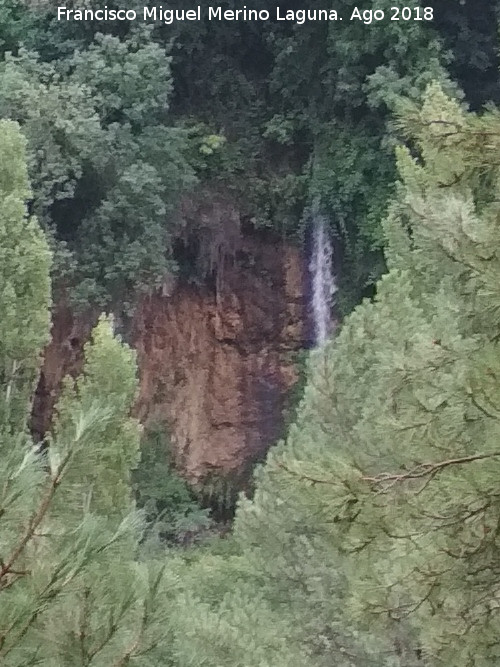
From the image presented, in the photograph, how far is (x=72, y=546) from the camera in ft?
3.78

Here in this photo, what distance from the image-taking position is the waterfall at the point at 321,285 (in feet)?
18.0

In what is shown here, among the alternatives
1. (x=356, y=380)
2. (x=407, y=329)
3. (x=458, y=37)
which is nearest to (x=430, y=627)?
(x=407, y=329)

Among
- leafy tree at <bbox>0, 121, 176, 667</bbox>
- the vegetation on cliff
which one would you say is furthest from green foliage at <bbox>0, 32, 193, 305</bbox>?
leafy tree at <bbox>0, 121, 176, 667</bbox>

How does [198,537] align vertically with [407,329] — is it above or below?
below

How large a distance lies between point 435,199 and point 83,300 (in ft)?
10.9

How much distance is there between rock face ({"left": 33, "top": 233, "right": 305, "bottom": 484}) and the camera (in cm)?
540

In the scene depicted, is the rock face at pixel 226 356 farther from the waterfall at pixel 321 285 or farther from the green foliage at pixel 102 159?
the green foliage at pixel 102 159

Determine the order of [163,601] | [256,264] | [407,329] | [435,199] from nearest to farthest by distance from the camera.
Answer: [163,601] < [435,199] < [407,329] < [256,264]

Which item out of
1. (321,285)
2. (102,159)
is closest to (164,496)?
(321,285)

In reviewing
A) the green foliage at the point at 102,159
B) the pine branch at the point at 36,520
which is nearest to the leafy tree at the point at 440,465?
the pine branch at the point at 36,520

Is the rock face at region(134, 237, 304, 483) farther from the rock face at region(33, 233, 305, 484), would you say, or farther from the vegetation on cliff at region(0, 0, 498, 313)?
the vegetation on cliff at region(0, 0, 498, 313)

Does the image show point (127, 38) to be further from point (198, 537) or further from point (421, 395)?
point (421, 395)

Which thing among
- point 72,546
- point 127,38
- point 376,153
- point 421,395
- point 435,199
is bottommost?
point 72,546

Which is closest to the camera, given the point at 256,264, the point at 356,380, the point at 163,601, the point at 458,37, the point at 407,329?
the point at 163,601
